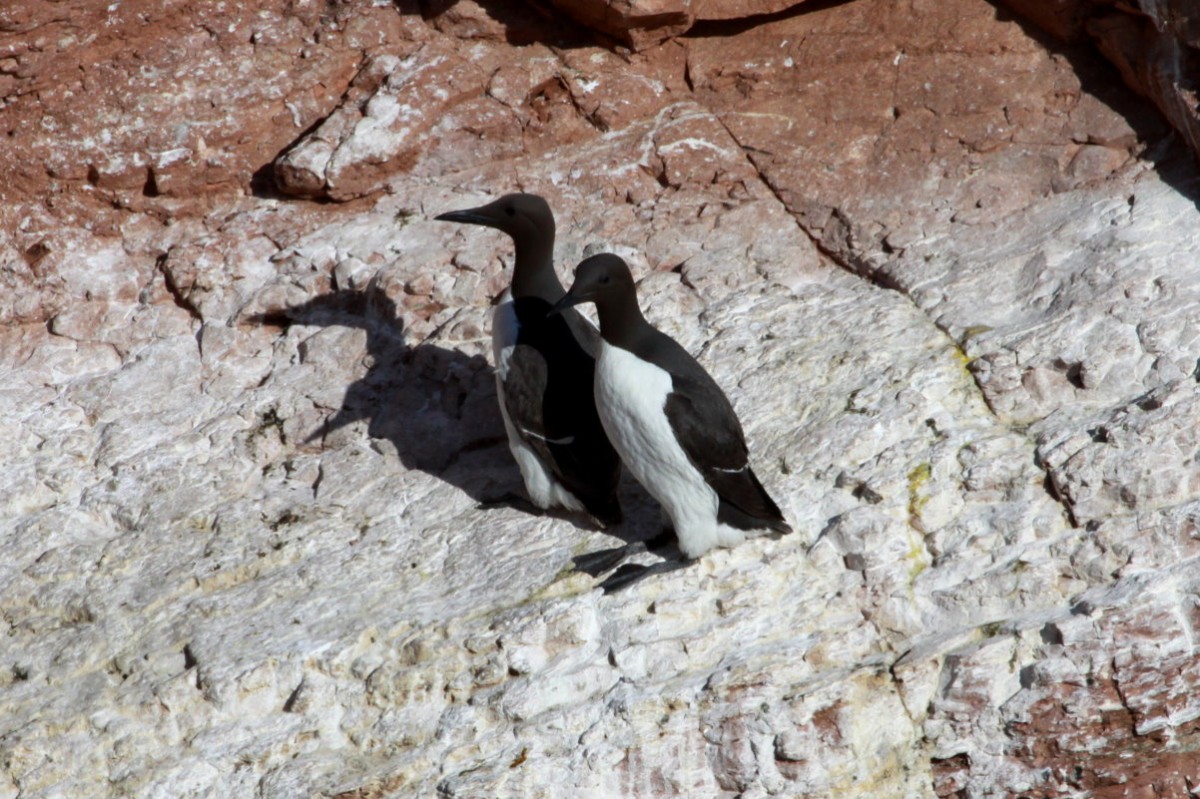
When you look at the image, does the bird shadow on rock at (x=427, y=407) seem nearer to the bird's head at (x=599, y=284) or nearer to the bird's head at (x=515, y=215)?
the bird's head at (x=515, y=215)

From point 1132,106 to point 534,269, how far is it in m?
3.10

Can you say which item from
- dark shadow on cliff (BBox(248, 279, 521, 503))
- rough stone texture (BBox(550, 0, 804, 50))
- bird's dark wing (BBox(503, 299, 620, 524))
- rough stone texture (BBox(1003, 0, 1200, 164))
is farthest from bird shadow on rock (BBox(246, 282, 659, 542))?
rough stone texture (BBox(1003, 0, 1200, 164))

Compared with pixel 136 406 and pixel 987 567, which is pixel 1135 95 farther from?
pixel 136 406

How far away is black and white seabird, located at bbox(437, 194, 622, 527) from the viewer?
564 centimetres

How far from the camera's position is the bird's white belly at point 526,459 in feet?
18.7

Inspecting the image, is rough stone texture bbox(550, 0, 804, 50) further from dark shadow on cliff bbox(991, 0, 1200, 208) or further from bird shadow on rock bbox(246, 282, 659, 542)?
bird shadow on rock bbox(246, 282, 659, 542)

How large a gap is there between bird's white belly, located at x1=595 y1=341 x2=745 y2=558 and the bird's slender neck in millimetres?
828

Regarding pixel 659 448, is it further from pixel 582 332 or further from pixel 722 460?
pixel 582 332

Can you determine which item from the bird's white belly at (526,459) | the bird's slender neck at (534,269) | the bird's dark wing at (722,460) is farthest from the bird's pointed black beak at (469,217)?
the bird's dark wing at (722,460)

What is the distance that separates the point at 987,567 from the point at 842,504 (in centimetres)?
63

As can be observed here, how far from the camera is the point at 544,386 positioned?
571 cm

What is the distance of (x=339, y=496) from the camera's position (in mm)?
6000

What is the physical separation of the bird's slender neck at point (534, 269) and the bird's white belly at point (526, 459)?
0.77 feet

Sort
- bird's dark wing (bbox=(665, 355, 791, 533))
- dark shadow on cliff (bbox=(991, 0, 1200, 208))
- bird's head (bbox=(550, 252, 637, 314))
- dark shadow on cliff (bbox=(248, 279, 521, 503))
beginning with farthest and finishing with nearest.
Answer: dark shadow on cliff (bbox=(991, 0, 1200, 208))
dark shadow on cliff (bbox=(248, 279, 521, 503))
bird's head (bbox=(550, 252, 637, 314))
bird's dark wing (bbox=(665, 355, 791, 533))
